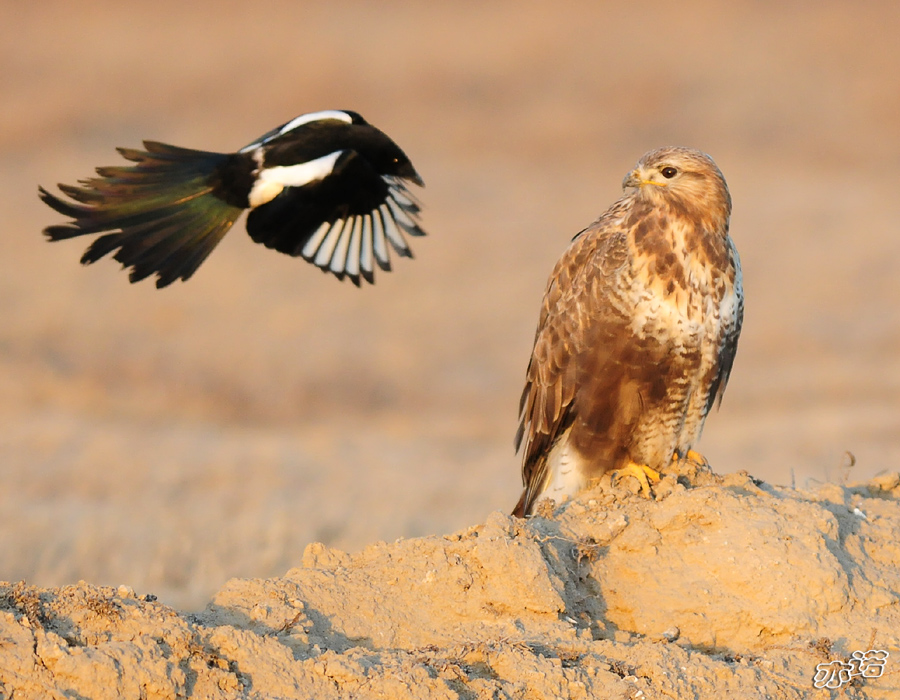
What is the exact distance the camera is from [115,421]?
17.8 m

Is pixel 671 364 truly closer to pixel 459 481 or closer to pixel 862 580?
pixel 862 580

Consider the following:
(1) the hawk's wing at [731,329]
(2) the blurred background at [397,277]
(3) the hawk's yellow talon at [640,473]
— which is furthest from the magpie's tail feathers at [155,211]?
(2) the blurred background at [397,277]

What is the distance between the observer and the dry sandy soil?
17.3 ft

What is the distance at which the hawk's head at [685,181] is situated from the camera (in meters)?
6.33

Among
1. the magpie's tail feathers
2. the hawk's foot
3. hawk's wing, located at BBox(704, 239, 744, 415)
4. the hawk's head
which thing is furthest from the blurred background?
the magpie's tail feathers

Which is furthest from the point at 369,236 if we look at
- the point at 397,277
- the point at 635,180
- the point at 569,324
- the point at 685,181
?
the point at 397,277

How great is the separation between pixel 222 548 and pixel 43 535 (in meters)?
1.69

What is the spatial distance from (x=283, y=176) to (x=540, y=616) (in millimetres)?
2667

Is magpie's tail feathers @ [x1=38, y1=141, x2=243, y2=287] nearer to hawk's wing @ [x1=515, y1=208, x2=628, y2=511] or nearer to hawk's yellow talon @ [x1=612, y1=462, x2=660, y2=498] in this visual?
hawk's wing @ [x1=515, y1=208, x2=628, y2=511]

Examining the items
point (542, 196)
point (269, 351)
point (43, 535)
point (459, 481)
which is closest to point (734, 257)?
point (43, 535)

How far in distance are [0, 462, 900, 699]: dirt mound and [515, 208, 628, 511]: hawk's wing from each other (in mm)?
994

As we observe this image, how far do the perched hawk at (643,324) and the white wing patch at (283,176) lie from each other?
127cm

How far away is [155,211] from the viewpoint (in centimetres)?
631

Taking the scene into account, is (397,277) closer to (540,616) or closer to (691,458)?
(691,458)
